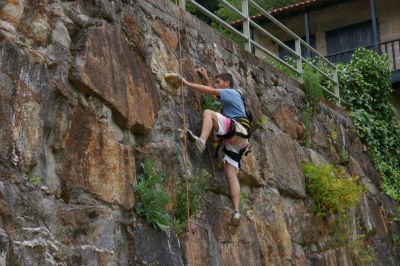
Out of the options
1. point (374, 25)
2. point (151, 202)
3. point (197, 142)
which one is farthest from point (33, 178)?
point (374, 25)

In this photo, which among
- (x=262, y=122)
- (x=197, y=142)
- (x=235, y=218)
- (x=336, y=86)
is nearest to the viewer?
(x=197, y=142)

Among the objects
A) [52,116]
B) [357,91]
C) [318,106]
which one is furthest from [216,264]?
[357,91]

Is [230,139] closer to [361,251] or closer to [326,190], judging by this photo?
[326,190]

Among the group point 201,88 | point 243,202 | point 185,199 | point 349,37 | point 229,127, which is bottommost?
point 185,199

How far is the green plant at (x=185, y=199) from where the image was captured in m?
7.13

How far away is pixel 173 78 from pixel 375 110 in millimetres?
8749

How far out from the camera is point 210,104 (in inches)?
345

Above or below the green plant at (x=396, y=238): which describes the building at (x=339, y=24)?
above

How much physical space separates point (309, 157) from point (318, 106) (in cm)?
161

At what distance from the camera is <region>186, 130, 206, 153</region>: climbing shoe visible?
7.86m

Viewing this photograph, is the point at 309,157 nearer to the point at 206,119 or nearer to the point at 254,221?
the point at 254,221

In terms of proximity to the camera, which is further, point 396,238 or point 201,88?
point 396,238

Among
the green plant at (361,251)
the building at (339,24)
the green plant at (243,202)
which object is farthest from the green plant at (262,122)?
the building at (339,24)

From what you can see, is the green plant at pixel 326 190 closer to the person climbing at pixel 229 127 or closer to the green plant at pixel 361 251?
the green plant at pixel 361 251
